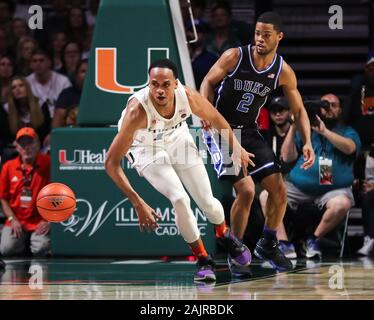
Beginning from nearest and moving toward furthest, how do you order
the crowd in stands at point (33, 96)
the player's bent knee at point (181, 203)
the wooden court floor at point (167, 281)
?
the wooden court floor at point (167, 281) < the player's bent knee at point (181, 203) < the crowd in stands at point (33, 96)

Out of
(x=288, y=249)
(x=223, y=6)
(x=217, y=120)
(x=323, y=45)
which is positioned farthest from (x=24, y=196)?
(x=323, y=45)

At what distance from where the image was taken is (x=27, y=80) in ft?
37.4

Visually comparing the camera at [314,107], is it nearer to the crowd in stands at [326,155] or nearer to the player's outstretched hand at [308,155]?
the crowd in stands at [326,155]

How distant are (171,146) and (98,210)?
213 cm

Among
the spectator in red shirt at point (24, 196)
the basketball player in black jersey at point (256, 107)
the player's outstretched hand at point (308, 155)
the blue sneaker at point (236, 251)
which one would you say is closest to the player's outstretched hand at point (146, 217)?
the blue sneaker at point (236, 251)

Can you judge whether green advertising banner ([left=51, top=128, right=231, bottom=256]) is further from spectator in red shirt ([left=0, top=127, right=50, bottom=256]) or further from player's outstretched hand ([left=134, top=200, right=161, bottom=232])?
player's outstretched hand ([left=134, top=200, right=161, bottom=232])

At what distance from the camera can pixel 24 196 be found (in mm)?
10609

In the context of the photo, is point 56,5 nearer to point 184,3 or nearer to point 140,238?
point 184,3

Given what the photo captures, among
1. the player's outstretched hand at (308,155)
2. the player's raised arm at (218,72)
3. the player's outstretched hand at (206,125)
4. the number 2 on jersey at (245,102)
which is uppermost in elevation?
the player's raised arm at (218,72)

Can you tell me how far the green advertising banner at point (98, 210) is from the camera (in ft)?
32.7

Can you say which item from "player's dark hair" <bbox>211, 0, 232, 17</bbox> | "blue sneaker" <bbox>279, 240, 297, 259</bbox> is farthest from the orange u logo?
"blue sneaker" <bbox>279, 240, 297, 259</bbox>

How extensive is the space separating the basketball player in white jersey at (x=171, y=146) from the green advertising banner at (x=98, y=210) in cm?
175

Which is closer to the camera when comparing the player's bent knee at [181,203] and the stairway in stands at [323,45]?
the player's bent knee at [181,203]

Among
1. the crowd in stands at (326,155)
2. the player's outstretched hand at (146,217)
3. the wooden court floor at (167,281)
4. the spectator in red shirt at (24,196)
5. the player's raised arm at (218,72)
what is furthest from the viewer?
the spectator in red shirt at (24,196)
